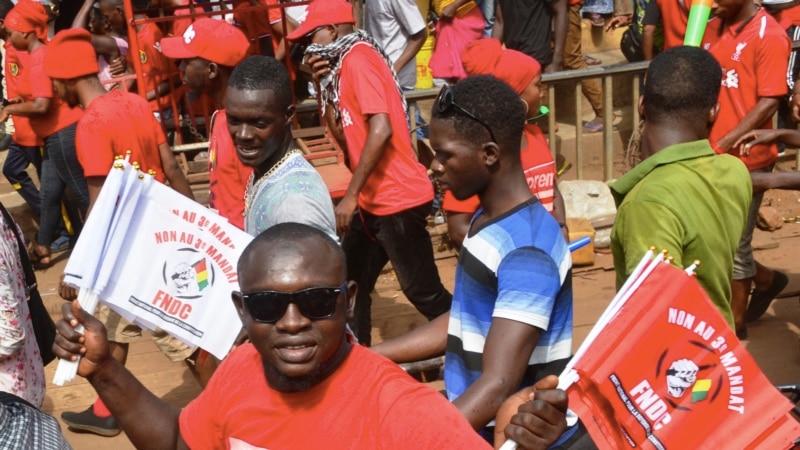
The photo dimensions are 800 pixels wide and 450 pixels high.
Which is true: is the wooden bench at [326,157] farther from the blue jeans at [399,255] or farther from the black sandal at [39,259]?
the black sandal at [39,259]

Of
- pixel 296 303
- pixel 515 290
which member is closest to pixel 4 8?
pixel 515 290

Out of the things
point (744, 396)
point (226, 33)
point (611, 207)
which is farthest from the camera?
point (611, 207)

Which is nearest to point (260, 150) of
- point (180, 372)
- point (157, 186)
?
point (157, 186)

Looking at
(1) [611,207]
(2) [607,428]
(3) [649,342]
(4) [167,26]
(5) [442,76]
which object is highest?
(3) [649,342]

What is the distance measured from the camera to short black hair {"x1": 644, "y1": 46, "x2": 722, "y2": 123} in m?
3.80

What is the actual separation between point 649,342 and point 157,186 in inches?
77.0

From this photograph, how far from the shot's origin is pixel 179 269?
3.97m

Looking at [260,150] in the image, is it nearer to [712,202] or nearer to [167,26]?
[712,202]

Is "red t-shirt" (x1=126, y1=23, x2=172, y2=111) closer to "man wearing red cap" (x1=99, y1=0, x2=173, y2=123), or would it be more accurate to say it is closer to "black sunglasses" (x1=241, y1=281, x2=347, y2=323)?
"man wearing red cap" (x1=99, y1=0, x2=173, y2=123)

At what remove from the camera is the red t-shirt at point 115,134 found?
558 cm

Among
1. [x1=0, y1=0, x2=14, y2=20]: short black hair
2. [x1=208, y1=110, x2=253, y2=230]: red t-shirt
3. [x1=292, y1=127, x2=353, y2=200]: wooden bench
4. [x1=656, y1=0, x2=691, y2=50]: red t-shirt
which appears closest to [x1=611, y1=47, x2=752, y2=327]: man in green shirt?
[x1=208, y1=110, x2=253, y2=230]: red t-shirt

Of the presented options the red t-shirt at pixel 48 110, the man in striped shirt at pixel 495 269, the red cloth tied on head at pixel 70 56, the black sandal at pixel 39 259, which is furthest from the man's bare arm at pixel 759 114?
the black sandal at pixel 39 259

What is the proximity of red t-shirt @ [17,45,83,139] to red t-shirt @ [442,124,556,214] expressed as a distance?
387cm

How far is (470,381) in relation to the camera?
325cm
